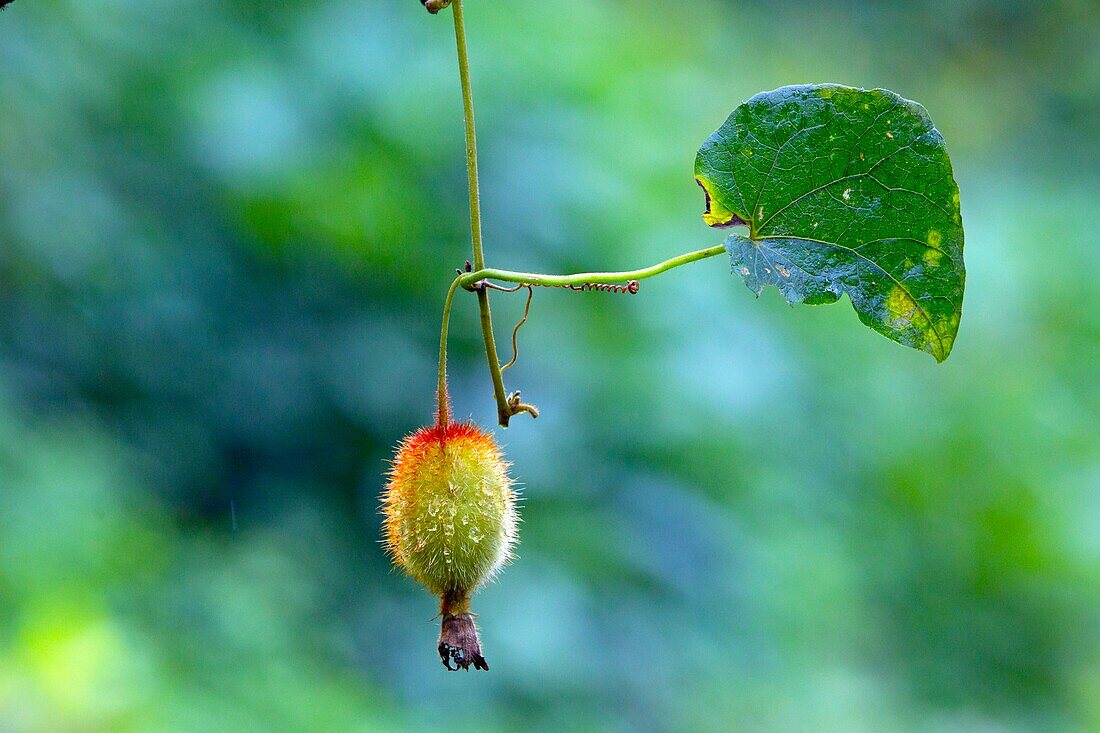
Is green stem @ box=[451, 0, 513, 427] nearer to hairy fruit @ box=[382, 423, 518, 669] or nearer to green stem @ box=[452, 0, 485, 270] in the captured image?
green stem @ box=[452, 0, 485, 270]

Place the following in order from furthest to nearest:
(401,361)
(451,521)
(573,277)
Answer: (401,361) → (451,521) → (573,277)

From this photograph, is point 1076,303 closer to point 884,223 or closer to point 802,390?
point 802,390

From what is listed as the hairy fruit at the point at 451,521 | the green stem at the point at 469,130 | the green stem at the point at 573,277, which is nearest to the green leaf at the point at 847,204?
the green stem at the point at 573,277

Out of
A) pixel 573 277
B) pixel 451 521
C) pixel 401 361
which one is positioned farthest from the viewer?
pixel 401 361

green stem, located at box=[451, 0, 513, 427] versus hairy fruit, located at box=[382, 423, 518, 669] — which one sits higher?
green stem, located at box=[451, 0, 513, 427]

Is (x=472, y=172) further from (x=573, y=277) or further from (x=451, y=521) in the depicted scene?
(x=451, y=521)

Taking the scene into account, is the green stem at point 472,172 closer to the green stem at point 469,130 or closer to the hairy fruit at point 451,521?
the green stem at point 469,130

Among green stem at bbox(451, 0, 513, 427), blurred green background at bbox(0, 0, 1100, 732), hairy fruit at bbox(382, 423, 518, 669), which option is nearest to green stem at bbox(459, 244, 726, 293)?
green stem at bbox(451, 0, 513, 427)

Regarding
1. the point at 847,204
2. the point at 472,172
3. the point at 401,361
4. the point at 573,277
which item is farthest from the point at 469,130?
the point at 401,361
